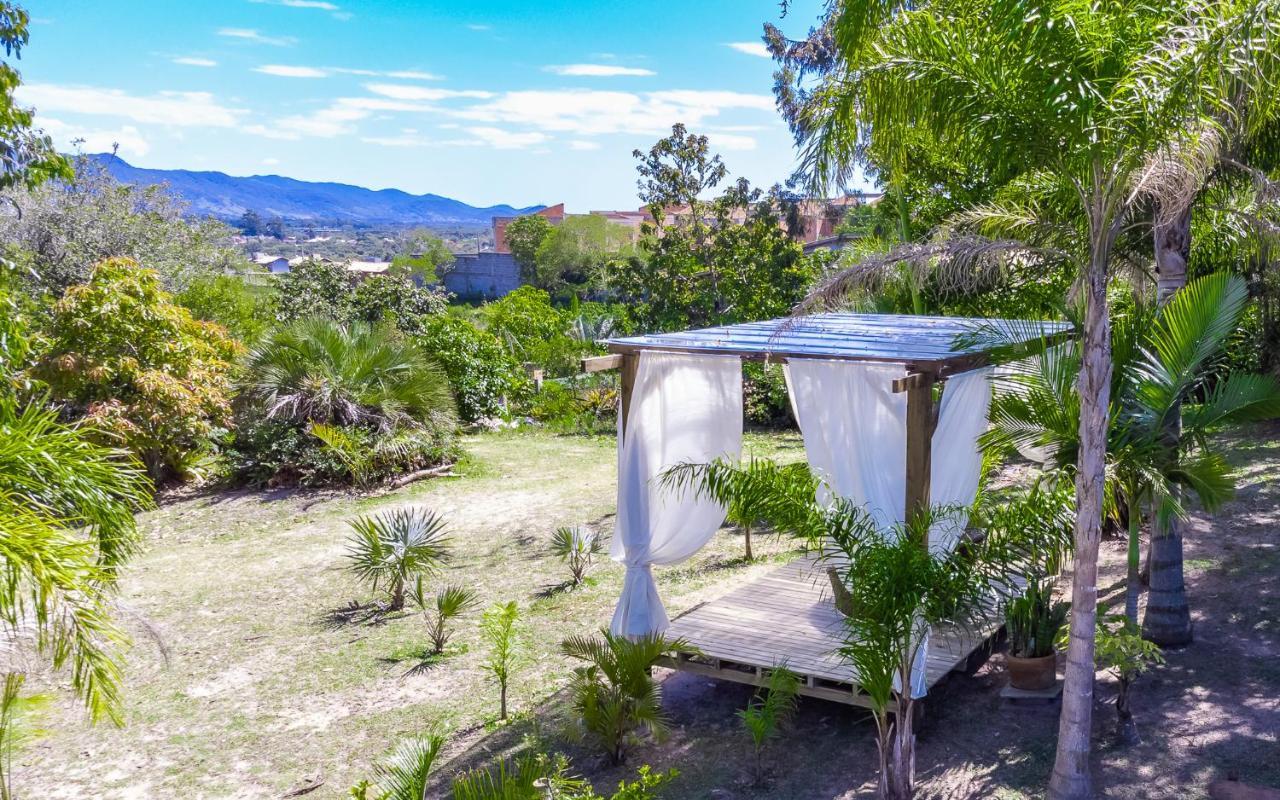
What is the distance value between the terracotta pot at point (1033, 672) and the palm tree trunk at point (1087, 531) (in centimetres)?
121

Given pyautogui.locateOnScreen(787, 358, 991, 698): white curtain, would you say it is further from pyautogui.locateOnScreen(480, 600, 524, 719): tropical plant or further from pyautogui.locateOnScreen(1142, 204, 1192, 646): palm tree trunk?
pyautogui.locateOnScreen(480, 600, 524, 719): tropical plant

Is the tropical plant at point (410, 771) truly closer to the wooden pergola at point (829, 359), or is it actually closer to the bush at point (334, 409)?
the wooden pergola at point (829, 359)

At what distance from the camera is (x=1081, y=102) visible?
4.71 meters

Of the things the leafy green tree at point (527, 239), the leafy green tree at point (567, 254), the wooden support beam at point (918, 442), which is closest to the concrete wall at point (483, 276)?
the leafy green tree at point (527, 239)

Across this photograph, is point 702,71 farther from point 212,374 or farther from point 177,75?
point 177,75

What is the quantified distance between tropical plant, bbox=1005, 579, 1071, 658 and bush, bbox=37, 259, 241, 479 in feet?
34.7

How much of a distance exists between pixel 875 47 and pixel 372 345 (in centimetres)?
1040

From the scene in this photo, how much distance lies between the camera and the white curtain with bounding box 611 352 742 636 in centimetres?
714

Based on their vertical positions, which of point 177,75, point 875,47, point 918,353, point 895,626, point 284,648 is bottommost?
point 284,648

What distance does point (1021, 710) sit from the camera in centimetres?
638

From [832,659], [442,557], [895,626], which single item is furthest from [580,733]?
[442,557]

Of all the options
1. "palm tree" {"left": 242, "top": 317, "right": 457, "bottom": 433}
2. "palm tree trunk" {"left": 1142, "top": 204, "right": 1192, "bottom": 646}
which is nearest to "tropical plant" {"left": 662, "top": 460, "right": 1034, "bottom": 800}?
"palm tree trunk" {"left": 1142, "top": 204, "right": 1192, "bottom": 646}

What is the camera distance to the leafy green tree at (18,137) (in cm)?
654

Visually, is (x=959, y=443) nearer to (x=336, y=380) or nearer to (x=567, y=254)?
(x=336, y=380)
